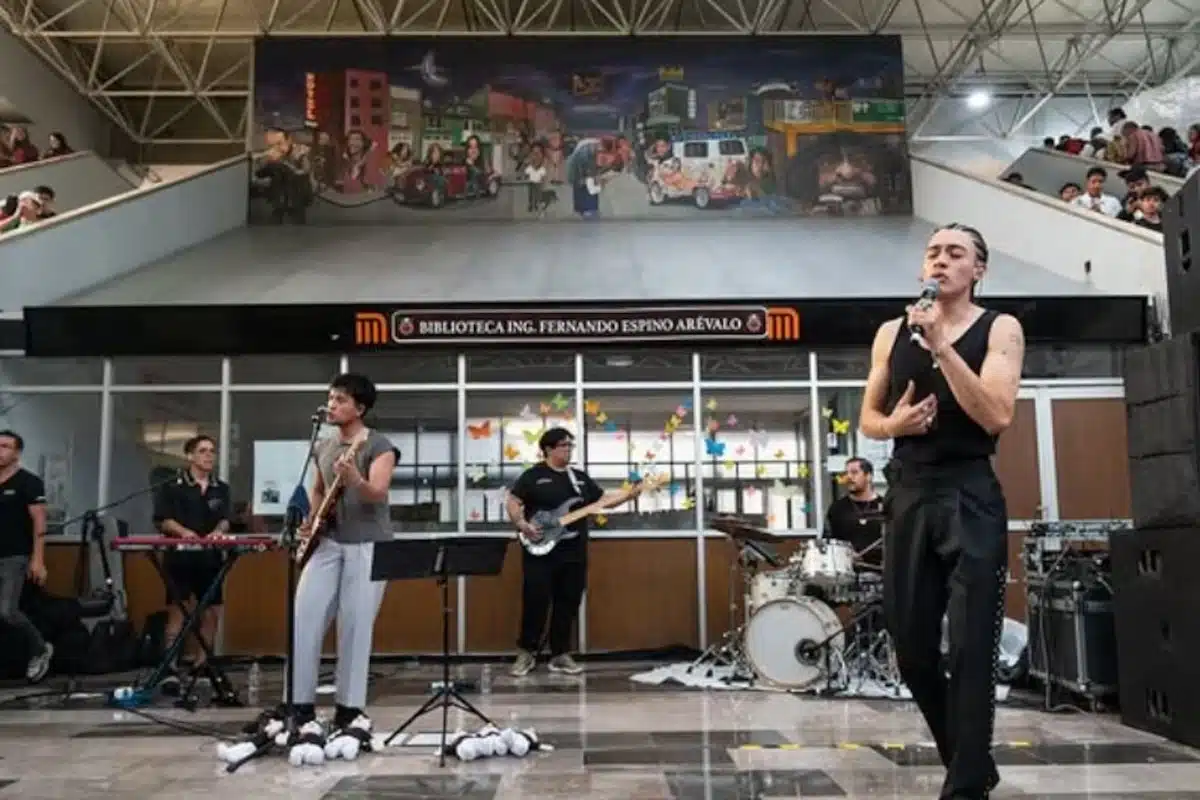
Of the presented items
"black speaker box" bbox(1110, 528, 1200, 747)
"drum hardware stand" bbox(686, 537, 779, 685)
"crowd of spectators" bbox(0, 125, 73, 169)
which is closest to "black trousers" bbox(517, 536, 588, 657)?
Answer: "drum hardware stand" bbox(686, 537, 779, 685)

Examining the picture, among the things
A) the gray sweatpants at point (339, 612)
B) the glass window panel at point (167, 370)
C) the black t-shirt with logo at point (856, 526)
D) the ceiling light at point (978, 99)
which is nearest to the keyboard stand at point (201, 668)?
the gray sweatpants at point (339, 612)

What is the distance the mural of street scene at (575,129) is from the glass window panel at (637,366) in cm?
418

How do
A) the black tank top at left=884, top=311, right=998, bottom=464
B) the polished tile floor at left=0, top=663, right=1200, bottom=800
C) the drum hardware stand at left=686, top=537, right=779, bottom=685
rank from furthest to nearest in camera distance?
the drum hardware stand at left=686, top=537, right=779, bottom=685 < the polished tile floor at left=0, top=663, right=1200, bottom=800 < the black tank top at left=884, top=311, right=998, bottom=464

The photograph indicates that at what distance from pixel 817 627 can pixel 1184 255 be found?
3304 millimetres

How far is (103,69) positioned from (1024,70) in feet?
50.0

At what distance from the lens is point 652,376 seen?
384 inches

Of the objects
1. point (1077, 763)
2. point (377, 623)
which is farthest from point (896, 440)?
point (377, 623)

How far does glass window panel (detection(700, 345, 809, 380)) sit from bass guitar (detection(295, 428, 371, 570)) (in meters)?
5.21

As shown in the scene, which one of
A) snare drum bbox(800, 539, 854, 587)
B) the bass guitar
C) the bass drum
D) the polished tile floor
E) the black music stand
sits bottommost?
the polished tile floor

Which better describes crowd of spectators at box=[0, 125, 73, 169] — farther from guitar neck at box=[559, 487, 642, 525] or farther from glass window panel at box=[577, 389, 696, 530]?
guitar neck at box=[559, 487, 642, 525]

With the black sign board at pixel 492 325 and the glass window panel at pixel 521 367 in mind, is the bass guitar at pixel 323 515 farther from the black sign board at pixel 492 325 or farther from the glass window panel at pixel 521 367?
the glass window panel at pixel 521 367

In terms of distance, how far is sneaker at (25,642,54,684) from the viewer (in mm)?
7746

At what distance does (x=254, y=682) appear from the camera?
25.6 feet

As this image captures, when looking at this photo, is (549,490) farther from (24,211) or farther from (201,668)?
(24,211)
